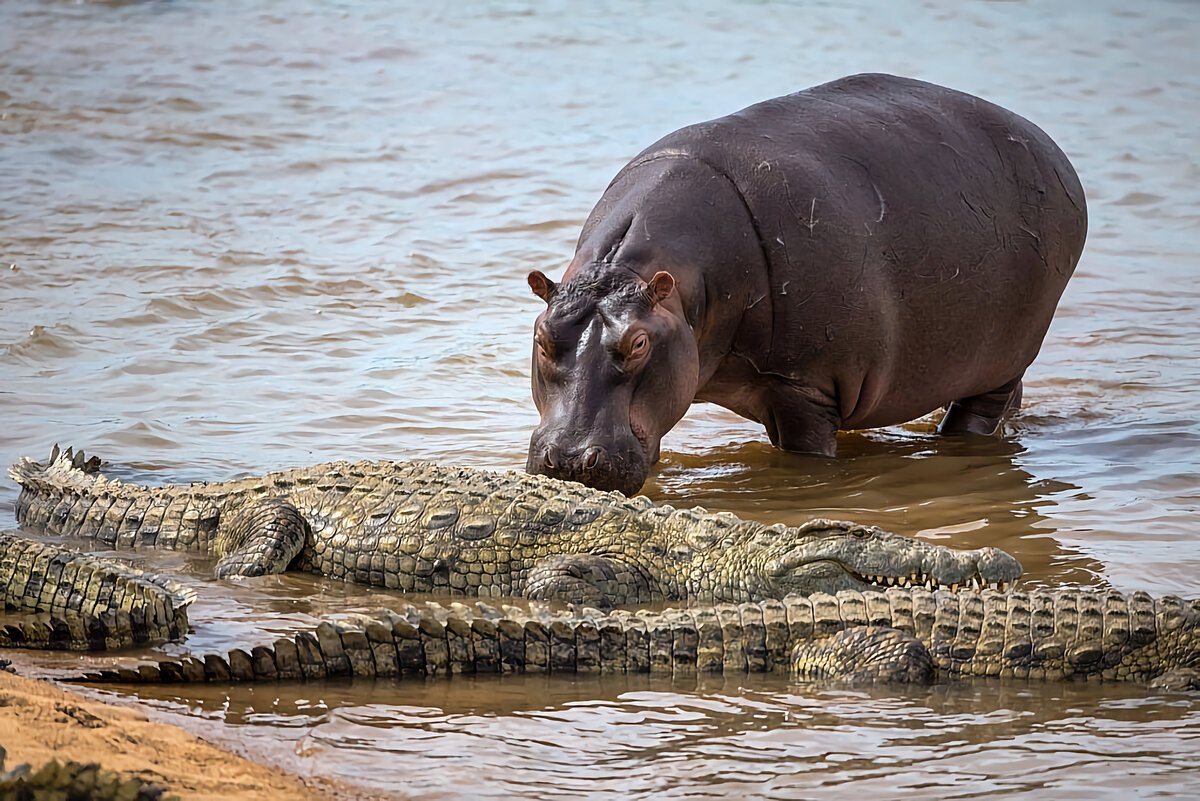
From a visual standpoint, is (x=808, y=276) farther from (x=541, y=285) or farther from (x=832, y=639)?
(x=832, y=639)

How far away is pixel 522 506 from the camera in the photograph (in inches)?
237

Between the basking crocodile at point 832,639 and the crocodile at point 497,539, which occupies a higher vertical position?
the crocodile at point 497,539

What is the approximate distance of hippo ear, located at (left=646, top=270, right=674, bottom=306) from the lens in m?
6.62

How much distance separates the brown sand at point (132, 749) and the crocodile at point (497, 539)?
1997 millimetres

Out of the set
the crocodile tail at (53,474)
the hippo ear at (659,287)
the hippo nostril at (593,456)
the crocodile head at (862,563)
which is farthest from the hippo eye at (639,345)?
the crocodile tail at (53,474)

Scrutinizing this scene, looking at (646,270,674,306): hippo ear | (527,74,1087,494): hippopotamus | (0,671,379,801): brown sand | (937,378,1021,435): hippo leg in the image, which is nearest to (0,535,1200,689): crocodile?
(0,671,379,801): brown sand

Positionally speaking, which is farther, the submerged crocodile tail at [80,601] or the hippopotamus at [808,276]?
the hippopotamus at [808,276]

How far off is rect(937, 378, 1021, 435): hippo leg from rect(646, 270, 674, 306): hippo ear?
110 inches

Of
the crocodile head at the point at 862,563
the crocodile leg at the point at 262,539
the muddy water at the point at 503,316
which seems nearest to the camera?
the muddy water at the point at 503,316

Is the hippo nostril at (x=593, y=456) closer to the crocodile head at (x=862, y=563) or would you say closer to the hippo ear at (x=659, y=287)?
the hippo ear at (x=659, y=287)

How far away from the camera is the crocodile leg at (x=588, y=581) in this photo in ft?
18.6

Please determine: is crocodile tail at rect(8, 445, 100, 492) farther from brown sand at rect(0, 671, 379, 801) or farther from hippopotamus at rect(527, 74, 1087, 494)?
brown sand at rect(0, 671, 379, 801)

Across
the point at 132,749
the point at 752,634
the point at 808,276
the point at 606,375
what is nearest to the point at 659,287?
the point at 606,375

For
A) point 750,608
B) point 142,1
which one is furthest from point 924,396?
point 142,1
